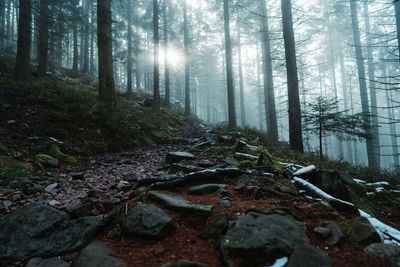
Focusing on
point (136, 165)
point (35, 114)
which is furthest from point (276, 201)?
point (35, 114)

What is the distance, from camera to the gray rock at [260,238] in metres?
1.42

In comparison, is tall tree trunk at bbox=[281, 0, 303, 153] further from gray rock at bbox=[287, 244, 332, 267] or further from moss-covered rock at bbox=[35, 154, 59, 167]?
moss-covered rock at bbox=[35, 154, 59, 167]

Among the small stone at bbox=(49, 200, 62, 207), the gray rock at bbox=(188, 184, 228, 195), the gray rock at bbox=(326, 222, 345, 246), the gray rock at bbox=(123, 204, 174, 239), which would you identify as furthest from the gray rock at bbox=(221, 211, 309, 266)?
the small stone at bbox=(49, 200, 62, 207)

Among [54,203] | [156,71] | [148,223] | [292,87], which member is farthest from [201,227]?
[156,71]

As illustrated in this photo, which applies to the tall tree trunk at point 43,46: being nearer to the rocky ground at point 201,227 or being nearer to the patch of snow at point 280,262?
the rocky ground at point 201,227

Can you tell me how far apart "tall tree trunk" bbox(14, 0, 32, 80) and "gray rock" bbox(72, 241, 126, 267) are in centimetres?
1210

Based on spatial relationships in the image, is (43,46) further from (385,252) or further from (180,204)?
(385,252)

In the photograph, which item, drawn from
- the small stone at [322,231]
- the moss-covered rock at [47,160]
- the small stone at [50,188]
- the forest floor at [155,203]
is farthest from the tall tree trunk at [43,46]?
the small stone at [322,231]

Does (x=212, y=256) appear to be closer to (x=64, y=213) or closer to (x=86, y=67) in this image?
(x=64, y=213)

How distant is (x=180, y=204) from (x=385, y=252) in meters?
1.85

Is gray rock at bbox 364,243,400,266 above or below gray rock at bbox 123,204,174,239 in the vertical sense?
below

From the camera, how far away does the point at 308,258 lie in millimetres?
1365

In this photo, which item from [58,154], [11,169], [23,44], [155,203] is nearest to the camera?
[155,203]

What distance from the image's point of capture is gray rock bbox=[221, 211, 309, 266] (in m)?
1.42
